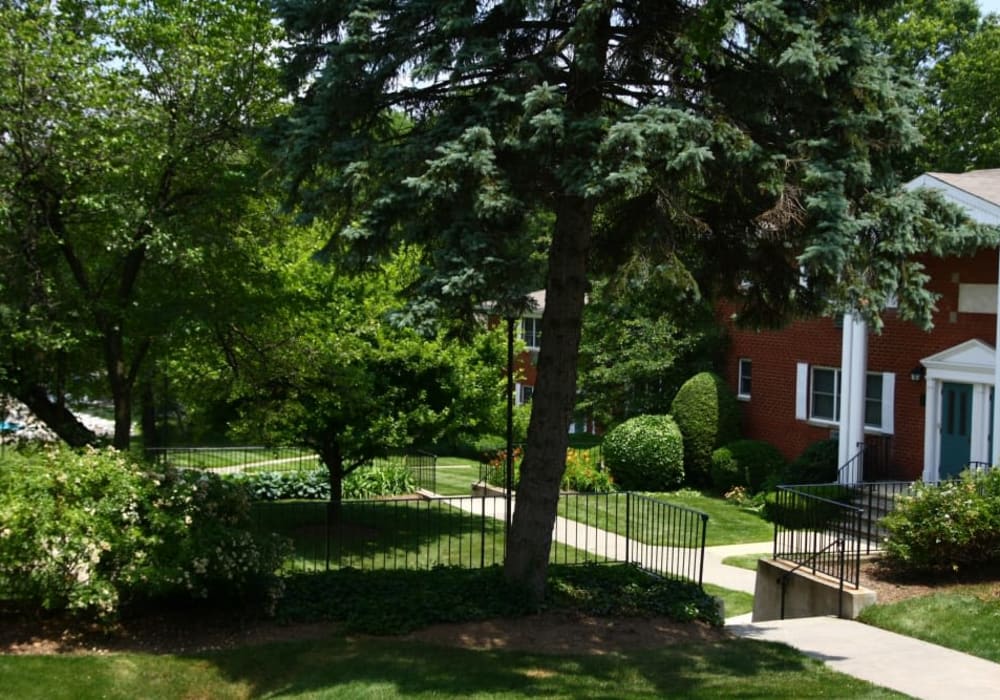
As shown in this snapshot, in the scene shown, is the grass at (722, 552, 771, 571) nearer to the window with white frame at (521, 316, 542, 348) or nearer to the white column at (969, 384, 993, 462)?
the white column at (969, 384, 993, 462)

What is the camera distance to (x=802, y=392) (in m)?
23.2

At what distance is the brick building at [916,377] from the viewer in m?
17.9

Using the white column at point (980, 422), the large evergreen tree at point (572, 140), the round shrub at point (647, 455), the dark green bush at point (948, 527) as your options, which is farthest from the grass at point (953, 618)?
the round shrub at point (647, 455)

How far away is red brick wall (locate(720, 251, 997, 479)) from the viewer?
18.4 meters

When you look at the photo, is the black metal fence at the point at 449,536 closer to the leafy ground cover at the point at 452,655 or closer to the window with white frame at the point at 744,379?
the leafy ground cover at the point at 452,655

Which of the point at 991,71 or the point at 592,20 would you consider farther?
the point at 991,71

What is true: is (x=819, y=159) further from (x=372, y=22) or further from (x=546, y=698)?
(x=546, y=698)

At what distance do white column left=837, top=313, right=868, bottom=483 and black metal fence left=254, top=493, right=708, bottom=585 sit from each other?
3.38 m

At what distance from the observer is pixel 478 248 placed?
9.45 meters

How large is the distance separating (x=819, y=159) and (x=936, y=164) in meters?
26.1

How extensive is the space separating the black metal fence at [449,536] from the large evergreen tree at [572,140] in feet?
17.6

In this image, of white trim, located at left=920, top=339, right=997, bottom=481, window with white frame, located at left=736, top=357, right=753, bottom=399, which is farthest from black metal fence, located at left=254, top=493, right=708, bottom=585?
window with white frame, located at left=736, top=357, right=753, bottom=399

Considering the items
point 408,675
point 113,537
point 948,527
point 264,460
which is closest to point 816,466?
point 948,527

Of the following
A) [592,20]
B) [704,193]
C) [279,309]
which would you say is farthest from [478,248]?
[279,309]
